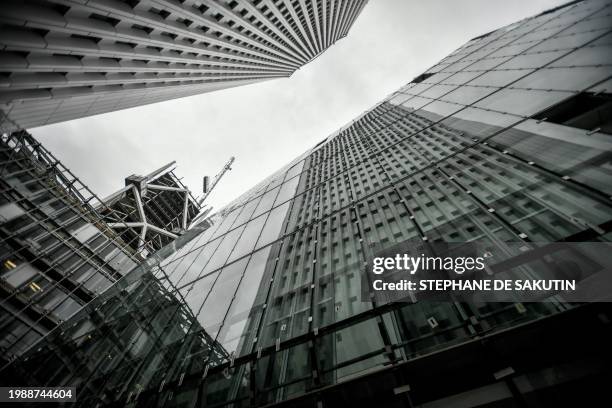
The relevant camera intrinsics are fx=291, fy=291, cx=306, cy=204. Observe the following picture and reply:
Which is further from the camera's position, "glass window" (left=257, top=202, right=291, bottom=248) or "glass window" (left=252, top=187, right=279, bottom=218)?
"glass window" (left=252, top=187, right=279, bottom=218)

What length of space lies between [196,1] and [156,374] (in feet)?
92.7

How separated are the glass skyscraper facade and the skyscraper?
15.0 m

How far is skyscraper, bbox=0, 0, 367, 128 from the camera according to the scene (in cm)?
1697

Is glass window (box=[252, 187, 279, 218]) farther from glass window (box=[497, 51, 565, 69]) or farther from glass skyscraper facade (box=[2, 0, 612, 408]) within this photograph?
glass window (box=[497, 51, 565, 69])

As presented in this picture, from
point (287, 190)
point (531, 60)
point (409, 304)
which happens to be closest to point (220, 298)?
point (409, 304)

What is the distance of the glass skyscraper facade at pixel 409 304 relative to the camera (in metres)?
4.60

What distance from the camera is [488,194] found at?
7504 mm

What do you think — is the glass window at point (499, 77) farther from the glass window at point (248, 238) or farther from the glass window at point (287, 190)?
the glass window at point (248, 238)

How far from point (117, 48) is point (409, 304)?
29011mm

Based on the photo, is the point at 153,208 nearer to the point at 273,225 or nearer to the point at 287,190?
the point at 287,190

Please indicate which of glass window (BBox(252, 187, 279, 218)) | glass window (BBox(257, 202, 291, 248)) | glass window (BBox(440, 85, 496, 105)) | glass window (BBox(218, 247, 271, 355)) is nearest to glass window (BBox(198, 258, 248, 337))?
glass window (BBox(218, 247, 271, 355))

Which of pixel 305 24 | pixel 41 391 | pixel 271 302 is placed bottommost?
pixel 271 302

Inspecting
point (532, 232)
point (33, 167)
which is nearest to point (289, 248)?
point (532, 232)

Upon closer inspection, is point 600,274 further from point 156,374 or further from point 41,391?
point 41,391
